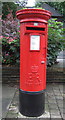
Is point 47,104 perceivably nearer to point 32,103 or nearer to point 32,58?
point 32,103

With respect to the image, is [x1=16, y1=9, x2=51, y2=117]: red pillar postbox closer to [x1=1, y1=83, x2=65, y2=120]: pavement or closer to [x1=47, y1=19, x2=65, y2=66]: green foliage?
[x1=1, y1=83, x2=65, y2=120]: pavement

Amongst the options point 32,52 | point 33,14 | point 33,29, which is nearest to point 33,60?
point 32,52

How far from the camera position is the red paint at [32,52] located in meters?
2.59

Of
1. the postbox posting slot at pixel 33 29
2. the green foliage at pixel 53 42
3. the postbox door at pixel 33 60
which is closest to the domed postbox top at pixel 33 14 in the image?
the postbox posting slot at pixel 33 29

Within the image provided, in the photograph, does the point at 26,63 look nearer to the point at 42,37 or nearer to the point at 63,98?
the point at 42,37

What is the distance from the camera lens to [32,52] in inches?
106

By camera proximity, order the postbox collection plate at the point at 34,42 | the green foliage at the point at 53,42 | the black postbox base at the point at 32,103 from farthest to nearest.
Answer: the green foliage at the point at 53,42 < the black postbox base at the point at 32,103 < the postbox collection plate at the point at 34,42

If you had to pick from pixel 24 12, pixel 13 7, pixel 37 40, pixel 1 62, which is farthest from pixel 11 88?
pixel 13 7

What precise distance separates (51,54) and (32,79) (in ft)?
8.57

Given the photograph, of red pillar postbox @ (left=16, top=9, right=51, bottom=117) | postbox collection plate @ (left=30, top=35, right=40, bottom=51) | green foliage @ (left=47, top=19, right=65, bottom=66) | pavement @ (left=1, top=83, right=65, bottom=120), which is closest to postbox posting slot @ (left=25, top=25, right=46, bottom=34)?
red pillar postbox @ (left=16, top=9, right=51, bottom=117)

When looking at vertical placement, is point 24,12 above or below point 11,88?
above

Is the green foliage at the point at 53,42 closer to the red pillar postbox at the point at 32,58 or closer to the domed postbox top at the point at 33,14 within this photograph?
the red pillar postbox at the point at 32,58

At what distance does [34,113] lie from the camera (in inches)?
113

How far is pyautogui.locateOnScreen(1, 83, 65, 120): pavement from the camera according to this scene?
2.83m
